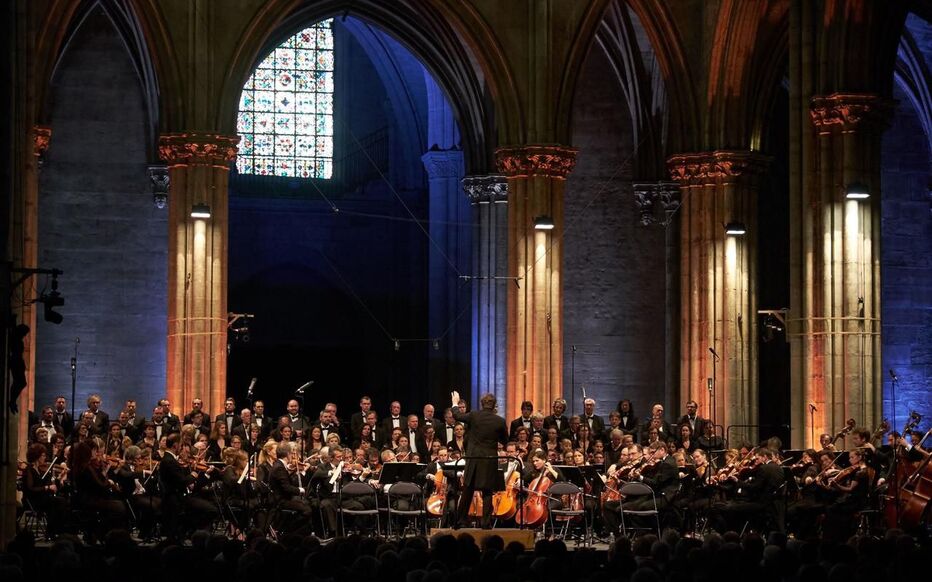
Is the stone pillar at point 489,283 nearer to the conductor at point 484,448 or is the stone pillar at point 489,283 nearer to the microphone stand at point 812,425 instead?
the microphone stand at point 812,425

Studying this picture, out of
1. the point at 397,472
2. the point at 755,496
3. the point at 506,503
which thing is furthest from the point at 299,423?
the point at 755,496

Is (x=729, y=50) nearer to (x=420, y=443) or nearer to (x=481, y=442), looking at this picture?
(x=420, y=443)

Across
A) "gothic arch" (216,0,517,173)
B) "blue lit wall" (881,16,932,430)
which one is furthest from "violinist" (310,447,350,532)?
"blue lit wall" (881,16,932,430)

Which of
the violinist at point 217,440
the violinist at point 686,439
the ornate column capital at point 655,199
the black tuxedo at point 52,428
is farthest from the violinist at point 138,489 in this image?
the ornate column capital at point 655,199

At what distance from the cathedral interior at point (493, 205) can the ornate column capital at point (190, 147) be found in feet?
0.12

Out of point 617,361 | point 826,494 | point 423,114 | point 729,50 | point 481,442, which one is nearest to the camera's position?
point 481,442

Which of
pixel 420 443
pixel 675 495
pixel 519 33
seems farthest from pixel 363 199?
pixel 675 495

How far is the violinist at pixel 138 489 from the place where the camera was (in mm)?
Result: 20672

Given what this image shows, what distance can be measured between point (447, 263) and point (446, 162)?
7.29 feet

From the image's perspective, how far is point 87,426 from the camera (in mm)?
23672

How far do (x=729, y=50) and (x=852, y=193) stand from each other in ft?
19.2

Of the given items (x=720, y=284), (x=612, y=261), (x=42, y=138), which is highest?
(x=42, y=138)

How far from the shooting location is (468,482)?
63.3 ft

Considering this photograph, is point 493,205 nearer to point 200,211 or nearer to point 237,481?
point 200,211
